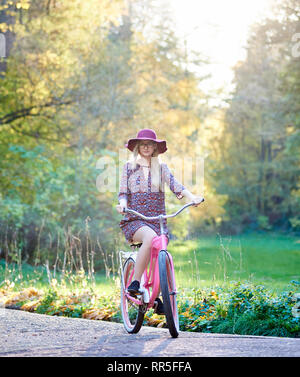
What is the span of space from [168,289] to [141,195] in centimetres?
105

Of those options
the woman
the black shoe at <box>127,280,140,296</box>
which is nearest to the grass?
the black shoe at <box>127,280,140,296</box>

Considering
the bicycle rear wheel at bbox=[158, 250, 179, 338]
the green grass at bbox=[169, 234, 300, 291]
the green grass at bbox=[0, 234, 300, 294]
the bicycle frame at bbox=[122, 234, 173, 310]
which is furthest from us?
the green grass at bbox=[169, 234, 300, 291]

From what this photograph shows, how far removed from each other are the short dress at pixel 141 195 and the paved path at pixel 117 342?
0.93 m

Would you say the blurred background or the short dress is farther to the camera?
the blurred background

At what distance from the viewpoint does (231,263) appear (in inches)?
379

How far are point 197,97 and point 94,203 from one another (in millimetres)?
14252

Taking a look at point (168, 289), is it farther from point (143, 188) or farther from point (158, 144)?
point (158, 144)

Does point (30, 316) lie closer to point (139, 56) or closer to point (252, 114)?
point (139, 56)

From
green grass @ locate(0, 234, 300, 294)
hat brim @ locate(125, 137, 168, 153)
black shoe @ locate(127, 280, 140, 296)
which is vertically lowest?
green grass @ locate(0, 234, 300, 294)

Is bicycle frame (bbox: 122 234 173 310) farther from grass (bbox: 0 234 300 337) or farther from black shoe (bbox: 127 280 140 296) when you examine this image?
grass (bbox: 0 234 300 337)

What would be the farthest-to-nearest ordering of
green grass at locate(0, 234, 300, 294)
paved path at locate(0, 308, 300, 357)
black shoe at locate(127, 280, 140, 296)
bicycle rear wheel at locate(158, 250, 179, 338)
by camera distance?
green grass at locate(0, 234, 300, 294) → black shoe at locate(127, 280, 140, 296) → bicycle rear wheel at locate(158, 250, 179, 338) → paved path at locate(0, 308, 300, 357)

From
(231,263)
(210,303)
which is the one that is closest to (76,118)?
(231,263)

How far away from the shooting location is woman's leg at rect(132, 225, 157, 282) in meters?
5.60
